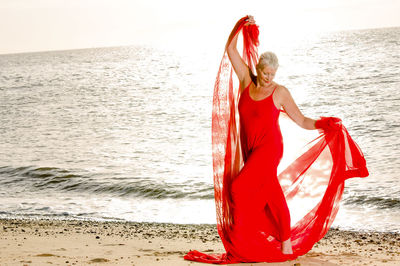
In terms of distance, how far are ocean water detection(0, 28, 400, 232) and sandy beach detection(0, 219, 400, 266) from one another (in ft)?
2.42

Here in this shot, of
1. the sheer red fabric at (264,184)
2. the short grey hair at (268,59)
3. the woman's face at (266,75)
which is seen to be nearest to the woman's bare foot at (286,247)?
the sheer red fabric at (264,184)

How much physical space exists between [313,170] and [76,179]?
8.14m

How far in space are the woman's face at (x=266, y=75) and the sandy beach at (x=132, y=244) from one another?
1.84 meters

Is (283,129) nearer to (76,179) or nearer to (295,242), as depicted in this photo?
(295,242)

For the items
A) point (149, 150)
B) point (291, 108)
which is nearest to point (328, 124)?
point (291, 108)

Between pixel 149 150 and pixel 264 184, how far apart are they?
11.5 metres

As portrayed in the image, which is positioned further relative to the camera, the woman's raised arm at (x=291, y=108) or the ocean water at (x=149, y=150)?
the ocean water at (x=149, y=150)

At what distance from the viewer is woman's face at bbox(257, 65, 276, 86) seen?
5164mm

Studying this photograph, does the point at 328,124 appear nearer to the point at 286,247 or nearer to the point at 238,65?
the point at 238,65

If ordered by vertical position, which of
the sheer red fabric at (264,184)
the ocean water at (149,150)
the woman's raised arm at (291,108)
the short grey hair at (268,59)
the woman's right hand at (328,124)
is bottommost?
the ocean water at (149,150)

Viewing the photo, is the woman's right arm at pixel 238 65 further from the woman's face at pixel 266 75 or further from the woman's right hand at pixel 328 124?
the woman's right hand at pixel 328 124

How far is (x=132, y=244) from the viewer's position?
23.2 ft

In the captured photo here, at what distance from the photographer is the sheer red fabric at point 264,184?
5.42 m

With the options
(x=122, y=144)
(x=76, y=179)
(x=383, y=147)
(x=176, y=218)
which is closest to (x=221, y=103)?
(x=176, y=218)
